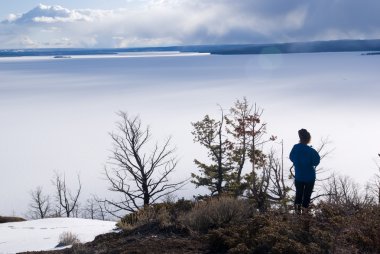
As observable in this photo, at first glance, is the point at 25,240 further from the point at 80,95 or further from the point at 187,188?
the point at 80,95

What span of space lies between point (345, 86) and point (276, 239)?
362ft

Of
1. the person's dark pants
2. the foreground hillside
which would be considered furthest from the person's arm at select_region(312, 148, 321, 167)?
the foreground hillside

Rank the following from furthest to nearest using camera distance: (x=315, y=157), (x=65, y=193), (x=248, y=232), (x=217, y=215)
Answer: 1. (x=65, y=193)
2. (x=315, y=157)
3. (x=217, y=215)
4. (x=248, y=232)

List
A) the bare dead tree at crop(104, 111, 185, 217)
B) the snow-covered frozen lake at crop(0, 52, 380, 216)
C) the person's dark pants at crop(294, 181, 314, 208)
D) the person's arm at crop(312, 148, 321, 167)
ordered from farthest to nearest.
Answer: the snow-covered frozen lake at crop(0, 52, 380, 216)
the bare dead tree at crop(104, 111, 185, 217)
the person's dark pants at crop(294, 181, 314, 208)
the person's arm at crop(312, 148, 321, 167)

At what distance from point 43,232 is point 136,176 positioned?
57.2ft

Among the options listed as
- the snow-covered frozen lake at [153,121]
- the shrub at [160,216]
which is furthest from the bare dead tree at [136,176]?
the shrub at [160,216]

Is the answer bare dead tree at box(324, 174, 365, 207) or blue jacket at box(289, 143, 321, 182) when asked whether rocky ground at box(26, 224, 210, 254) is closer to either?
blue jacket at box(289, 143, 321, 182)

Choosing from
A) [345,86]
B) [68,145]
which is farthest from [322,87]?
[68,145]

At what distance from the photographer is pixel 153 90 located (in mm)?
121438

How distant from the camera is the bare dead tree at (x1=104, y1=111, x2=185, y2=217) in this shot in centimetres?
3055

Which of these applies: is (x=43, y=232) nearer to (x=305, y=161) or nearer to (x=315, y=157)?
(x=305, y=161)

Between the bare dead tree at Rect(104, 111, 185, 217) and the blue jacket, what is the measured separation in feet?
30.4

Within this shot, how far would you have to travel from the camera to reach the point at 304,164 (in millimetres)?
10789

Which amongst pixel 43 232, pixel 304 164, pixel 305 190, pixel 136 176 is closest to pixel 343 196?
pixel 305 190
